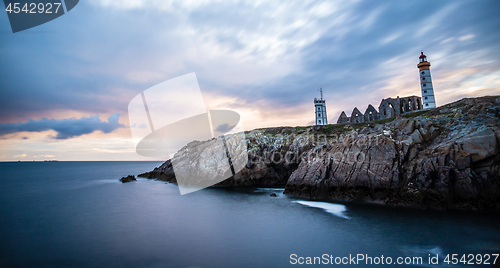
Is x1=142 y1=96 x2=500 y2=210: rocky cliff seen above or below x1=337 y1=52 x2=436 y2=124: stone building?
below

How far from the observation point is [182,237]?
1638cm

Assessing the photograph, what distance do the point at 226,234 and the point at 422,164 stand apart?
21836mm

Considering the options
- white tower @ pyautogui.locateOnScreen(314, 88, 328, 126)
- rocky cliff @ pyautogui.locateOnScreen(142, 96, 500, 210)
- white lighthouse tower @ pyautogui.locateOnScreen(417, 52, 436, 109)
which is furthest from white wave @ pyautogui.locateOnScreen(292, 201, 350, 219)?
white tower @ pyautogui.locateOnScreen(314, 88, 328, 126)

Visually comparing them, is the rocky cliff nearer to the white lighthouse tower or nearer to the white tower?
the white lighthouse tower

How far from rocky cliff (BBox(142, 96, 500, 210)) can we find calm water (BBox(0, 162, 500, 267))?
210 cm

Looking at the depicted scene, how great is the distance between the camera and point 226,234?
17.0 meters

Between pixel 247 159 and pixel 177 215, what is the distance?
19267mm

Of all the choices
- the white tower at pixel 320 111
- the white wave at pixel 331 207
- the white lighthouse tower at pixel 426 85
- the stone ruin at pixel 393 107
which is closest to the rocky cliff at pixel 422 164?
the white wave at pixel 331 207

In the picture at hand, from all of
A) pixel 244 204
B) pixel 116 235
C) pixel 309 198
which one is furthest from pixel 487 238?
pixel 116 235

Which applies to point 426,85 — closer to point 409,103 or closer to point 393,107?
point 409,103

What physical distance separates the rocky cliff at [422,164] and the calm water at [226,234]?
2097 mm

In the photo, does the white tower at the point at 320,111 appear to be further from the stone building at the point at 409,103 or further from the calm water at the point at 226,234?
the calm water at the point at 226,234

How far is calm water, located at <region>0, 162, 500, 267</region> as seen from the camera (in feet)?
43.0

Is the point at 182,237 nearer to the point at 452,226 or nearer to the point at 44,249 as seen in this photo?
the point at 44,249
